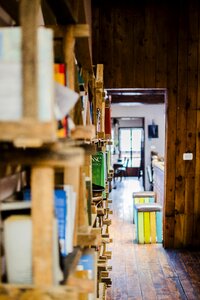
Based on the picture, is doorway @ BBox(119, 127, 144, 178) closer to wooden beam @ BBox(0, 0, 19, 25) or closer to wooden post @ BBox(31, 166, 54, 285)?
wooden beam @ BBox(0, 0, 19, 25)

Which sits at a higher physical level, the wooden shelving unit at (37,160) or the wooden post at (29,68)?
the wooden post at (29,68)

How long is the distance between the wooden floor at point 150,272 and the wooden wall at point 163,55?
3.39ft

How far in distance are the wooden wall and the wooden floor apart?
1032mm

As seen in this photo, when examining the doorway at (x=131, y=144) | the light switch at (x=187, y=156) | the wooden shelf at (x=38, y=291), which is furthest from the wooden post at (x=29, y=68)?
the doorway at (x=131, y=144)

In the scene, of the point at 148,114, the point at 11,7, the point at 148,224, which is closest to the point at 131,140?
the point at 148,114

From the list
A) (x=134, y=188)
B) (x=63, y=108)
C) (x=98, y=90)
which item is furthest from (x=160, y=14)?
(x=134, y=188)

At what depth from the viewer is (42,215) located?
2.86ft

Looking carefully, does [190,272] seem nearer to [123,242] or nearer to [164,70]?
[123,242]

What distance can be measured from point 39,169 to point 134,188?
33.1 feet

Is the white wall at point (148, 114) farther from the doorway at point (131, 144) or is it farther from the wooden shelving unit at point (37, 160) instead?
the wooden shelving unit at point (37, 160)

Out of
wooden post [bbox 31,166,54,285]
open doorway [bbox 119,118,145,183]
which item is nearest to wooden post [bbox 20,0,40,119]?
wooden post [bbox 31,166,54,285]

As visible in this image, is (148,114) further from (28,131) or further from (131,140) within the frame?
(28,131)

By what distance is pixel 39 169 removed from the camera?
88 cm

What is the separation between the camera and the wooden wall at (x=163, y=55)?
4.41 meters
